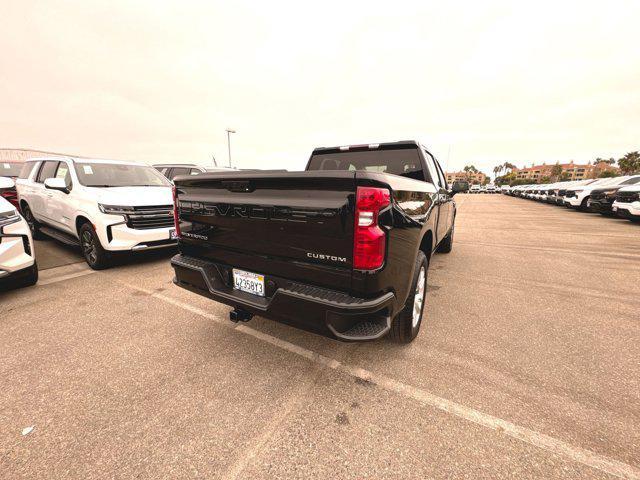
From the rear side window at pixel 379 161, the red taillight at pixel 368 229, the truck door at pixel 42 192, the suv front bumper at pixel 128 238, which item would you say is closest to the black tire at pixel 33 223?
the truck door at pixel 42 192

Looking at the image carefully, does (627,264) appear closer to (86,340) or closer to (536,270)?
(536,270)

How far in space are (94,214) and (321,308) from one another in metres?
4.49

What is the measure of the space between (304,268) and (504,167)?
17422 centimetres

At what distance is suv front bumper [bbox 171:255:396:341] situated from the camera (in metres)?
1.79

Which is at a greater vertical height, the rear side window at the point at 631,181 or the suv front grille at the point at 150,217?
the rear side window at the point at 631,181

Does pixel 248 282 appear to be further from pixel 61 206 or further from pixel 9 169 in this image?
pixel 9 169

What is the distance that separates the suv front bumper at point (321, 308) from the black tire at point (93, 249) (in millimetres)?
3566

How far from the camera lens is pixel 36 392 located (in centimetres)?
206

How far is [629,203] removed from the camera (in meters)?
9.80

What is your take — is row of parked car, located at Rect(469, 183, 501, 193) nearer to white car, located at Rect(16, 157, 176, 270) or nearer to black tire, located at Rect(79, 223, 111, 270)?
white car, located at Rect(16, 157, 176, 270)

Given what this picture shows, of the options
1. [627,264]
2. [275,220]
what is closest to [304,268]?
[275,220]

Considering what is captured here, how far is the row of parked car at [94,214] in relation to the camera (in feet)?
11.9

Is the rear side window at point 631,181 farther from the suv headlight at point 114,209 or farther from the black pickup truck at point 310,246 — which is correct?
the suv headlight at point 114,209

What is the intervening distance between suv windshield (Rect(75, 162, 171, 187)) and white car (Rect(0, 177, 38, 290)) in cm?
137
